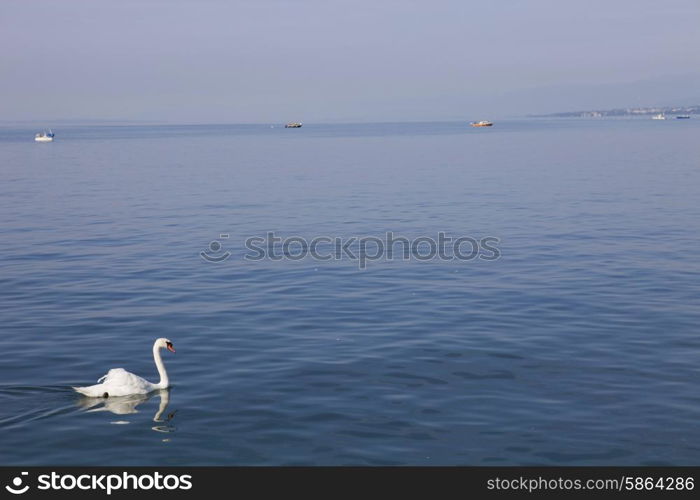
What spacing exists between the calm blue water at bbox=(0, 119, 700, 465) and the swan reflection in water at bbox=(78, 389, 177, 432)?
104 mm

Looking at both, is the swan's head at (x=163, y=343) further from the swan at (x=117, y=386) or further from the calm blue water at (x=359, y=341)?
the swan at (x=117, y=386)

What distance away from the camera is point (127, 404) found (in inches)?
780

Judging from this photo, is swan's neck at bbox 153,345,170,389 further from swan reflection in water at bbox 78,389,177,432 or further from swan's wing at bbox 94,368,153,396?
swan's wing at bbox 94,368,153,396

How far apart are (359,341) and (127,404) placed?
7.48m

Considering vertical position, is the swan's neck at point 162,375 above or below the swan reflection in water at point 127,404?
above

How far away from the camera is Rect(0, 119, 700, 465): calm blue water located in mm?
17516

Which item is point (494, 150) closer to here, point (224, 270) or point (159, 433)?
point (224, 270)

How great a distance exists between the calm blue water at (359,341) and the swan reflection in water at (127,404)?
104 mm

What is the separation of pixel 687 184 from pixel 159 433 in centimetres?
6299

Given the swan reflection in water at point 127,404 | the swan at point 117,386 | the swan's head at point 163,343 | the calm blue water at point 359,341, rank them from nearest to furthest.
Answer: the calm blue water at point 359,341, the swan reflection in water at point 127,404, the swan at point 117,386, the swan's head at point 163,343

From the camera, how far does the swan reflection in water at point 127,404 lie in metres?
19.0

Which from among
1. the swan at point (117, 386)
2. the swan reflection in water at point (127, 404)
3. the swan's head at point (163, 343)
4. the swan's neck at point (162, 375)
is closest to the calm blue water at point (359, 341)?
the swan reflection in water at point (127, 404)

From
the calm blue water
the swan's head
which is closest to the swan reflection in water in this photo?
the calm blue water

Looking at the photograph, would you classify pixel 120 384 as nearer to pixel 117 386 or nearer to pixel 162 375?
pixel 117 386
